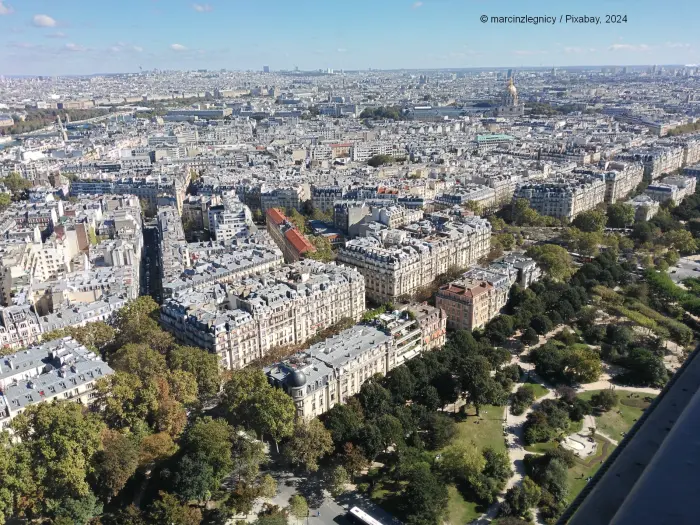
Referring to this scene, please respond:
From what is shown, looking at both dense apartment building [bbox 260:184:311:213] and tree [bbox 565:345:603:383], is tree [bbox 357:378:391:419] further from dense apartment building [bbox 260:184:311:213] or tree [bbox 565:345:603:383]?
dense apartment building [bbox 260:184:311:213]

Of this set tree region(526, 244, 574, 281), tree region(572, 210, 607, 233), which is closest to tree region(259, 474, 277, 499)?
tree region(526, 244, 574, 281)

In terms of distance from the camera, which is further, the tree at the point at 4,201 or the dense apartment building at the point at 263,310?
the tree at the point at 4,201

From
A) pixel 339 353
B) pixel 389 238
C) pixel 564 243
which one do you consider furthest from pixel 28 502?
pixel 564 243

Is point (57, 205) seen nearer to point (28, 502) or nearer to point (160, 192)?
point (160, 192)

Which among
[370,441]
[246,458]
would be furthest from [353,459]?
[246,458]

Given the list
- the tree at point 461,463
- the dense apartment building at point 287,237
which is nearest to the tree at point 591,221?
the dense apartment building at point 287,237

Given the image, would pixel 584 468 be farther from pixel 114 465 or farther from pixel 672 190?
pixel 672 190

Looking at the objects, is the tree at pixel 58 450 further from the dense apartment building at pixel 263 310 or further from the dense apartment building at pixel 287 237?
the dense apartment building at pixel 287 237
